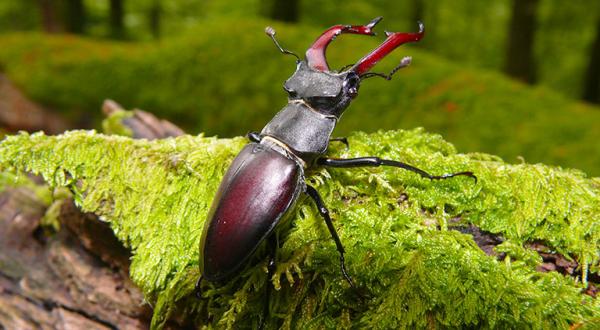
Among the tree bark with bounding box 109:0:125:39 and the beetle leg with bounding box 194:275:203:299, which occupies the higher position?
the beetle leg with bounding box 194:275:203:299

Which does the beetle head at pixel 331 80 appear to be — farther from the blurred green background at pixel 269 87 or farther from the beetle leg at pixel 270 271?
the blurred green background at pixel 269 87

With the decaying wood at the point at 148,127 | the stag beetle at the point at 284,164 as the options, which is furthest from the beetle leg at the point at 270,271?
the decaying wood at the point at 148,127

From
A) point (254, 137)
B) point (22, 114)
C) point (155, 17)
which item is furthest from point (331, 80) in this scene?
point (155, 17)

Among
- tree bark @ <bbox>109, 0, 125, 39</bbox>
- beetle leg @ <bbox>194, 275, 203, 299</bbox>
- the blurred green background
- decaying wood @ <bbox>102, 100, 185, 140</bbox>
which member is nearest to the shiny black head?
beetle leg @ <bbox>194, 275, 203, 299</bbox>

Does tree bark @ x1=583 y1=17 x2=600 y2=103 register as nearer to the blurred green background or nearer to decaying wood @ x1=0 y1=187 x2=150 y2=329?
the blurred green background

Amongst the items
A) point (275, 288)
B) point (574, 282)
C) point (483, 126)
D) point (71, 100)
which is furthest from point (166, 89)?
point (574, 282)

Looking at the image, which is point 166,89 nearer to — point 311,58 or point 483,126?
point 483,126
